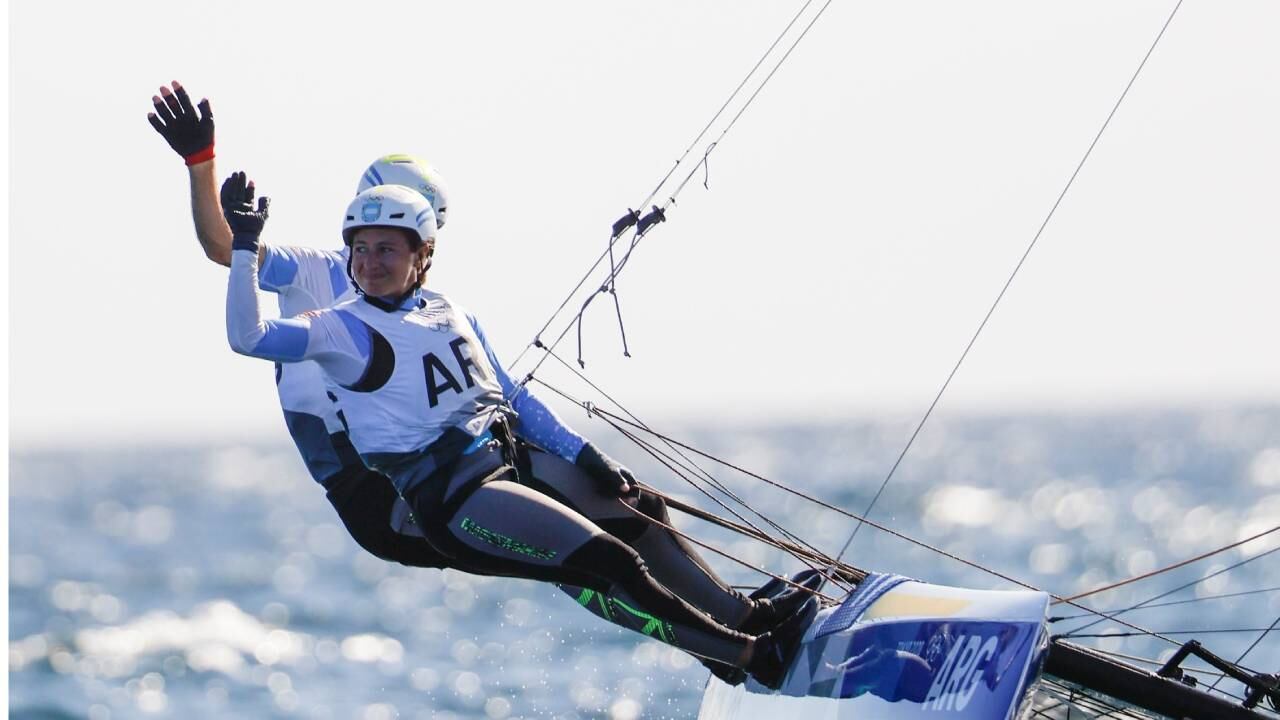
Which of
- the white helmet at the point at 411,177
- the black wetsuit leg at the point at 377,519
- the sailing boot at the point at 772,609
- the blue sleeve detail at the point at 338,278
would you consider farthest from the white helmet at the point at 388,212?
the sailing boot at the point at 772,609

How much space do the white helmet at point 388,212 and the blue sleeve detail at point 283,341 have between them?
1.02 feet

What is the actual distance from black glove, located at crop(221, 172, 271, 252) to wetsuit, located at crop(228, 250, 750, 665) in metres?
0.25

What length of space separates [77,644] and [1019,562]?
9606mm

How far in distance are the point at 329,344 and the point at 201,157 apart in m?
0.73

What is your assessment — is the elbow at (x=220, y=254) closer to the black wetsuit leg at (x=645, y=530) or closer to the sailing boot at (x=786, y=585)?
the black wetsuit leg at (x=645, y=530)

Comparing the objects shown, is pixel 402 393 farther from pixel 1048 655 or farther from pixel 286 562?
pixel 286 562

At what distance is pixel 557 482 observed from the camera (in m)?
5.36

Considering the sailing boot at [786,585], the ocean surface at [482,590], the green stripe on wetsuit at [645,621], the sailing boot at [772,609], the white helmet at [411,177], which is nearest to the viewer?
the green stripe on wetsuit at [645,621]

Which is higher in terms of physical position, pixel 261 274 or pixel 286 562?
pixel 286 562

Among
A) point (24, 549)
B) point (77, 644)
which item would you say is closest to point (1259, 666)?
point (77, 644)

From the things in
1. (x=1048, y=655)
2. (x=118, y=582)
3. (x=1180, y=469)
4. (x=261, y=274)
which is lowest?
(x=1048, y=655)

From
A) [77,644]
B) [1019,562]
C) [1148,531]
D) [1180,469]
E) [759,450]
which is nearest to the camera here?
[77,644]

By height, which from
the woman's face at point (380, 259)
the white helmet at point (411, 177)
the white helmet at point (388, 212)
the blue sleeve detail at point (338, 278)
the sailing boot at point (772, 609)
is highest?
the white helmet at point (411, 177)

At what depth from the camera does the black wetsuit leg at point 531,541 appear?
507cm
